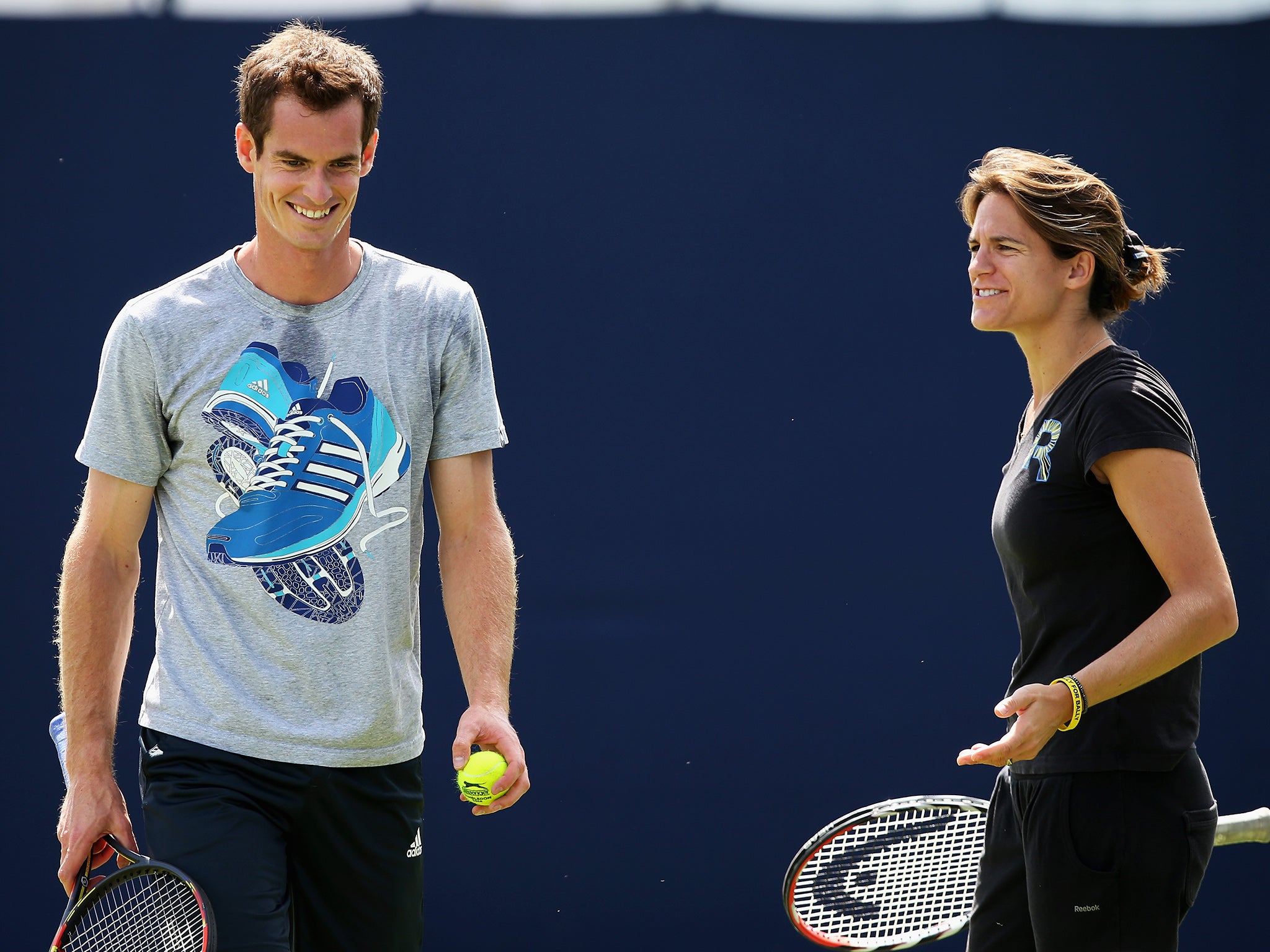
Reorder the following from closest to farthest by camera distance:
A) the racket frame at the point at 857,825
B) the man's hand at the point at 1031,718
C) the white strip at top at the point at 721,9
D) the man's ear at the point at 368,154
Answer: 1. the man's hand at the point at 1031,718
2. the man's ear at the point at 368,154
3. the racket frame at the point at 857,825
4. the white strip at top at the point at 721,9

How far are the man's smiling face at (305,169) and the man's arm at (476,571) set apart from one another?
0.49 metres

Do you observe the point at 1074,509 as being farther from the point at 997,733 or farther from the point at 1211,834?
the point at 997,733

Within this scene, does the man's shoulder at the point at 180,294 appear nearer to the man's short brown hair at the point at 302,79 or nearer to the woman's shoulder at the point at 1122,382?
the man's short brown hair at the point at 302,79

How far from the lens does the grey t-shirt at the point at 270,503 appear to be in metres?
2.39

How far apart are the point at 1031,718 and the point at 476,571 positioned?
1029 mm

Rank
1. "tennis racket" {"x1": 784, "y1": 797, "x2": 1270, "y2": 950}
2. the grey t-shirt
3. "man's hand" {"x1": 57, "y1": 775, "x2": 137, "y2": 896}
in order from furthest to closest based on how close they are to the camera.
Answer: "tennis racket" {"x1": 784, "y1": 797, "x2": 1270, "y2": 950} → the grey t-shirt → "man's hand" {"x1": 57, "y1": 775, "x2": 137, "y2": 896}

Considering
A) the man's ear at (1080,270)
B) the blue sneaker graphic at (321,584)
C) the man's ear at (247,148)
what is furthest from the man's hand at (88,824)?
the man's ear at (1080,270)

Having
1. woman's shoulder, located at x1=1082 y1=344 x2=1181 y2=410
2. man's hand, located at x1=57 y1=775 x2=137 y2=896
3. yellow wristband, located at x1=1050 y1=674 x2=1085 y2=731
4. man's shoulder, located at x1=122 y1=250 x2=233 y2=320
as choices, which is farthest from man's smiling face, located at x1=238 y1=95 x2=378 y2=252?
yellow wristband, located at x1=1050 y1=674 x2=1085 y2=731

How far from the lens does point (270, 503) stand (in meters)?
2.41

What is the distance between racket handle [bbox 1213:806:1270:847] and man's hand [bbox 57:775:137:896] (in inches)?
76.2

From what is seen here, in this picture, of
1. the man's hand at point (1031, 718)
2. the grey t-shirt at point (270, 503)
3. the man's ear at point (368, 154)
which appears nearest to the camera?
the man's hand at point (1031, 718)

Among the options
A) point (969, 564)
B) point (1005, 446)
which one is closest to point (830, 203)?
point (1005, 446)

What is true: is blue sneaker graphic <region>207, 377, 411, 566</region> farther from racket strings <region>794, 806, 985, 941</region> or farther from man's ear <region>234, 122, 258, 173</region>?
racket strings <region>794, 806, 985, 941</region>

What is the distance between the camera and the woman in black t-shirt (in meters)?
2.22
